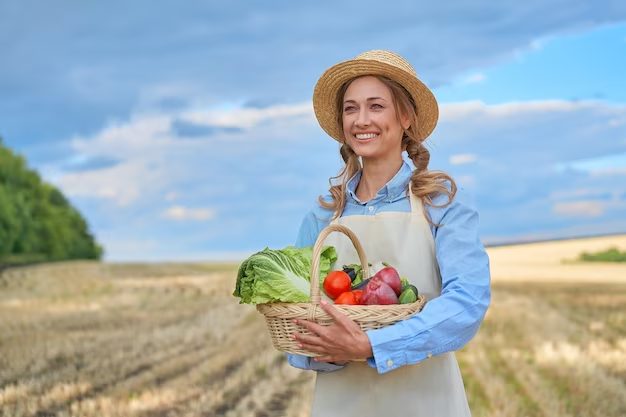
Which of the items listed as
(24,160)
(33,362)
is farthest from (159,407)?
(24,160)

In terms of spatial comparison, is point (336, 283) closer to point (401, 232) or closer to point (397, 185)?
point (401, 232)

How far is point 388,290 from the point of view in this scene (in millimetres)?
3451

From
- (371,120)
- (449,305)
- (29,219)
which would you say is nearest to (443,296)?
(449,305)

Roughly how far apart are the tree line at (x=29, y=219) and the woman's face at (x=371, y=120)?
34.2 meters

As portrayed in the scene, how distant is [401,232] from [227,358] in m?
7.05

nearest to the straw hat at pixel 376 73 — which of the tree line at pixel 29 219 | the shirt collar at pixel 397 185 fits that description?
the shirt collar at pixel 397 185

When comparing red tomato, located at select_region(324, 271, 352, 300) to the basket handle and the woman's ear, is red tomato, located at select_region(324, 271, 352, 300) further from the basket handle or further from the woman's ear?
the woman's ear

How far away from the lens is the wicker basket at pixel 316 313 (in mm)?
3377

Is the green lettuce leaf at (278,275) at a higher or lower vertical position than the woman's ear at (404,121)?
lower

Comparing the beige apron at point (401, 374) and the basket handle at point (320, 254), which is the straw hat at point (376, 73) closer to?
the beige apron at point (401, 374)

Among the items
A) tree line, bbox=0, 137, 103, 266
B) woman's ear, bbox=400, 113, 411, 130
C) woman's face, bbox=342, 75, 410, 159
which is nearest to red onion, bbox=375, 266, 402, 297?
woman's face, bbox=342, 75, 410, 159

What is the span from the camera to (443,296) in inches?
138

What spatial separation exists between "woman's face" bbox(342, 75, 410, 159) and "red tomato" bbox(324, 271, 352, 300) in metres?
0.58

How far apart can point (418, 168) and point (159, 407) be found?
4778 mm
